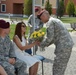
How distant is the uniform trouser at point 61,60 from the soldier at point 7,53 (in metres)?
0.90

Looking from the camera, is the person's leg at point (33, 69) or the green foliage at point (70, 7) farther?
the green foliage at point (70, 7)

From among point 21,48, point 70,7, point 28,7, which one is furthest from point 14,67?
point 70,7

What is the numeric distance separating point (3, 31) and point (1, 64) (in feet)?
2.21

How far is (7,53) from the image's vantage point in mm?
6863

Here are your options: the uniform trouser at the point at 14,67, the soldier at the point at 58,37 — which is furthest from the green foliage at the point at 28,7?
the uniform trouser at the point at 14,67

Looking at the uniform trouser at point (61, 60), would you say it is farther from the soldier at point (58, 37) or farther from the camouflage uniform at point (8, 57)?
the camouflage uniform at point (8, 57)

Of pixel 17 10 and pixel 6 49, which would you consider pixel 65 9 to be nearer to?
pixel 17 10

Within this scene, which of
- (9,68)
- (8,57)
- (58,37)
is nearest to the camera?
(9,68)

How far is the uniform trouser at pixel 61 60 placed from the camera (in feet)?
24.4

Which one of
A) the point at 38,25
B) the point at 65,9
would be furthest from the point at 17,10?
the point at 38,25

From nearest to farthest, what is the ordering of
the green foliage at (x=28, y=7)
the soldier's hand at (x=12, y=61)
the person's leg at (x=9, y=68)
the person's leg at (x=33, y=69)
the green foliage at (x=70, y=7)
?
the person's leg at (x=9, y=68) < the soldier's hand at (x=12, y=61) < the person's leg at (x=33, y=69) < the green foliage at (x=28, y=7) < the green foliage at (x=70, y=7)

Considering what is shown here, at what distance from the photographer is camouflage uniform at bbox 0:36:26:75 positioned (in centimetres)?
657

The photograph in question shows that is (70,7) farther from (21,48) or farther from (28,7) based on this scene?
(21,48)

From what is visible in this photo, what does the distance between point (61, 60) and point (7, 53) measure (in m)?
1.32
